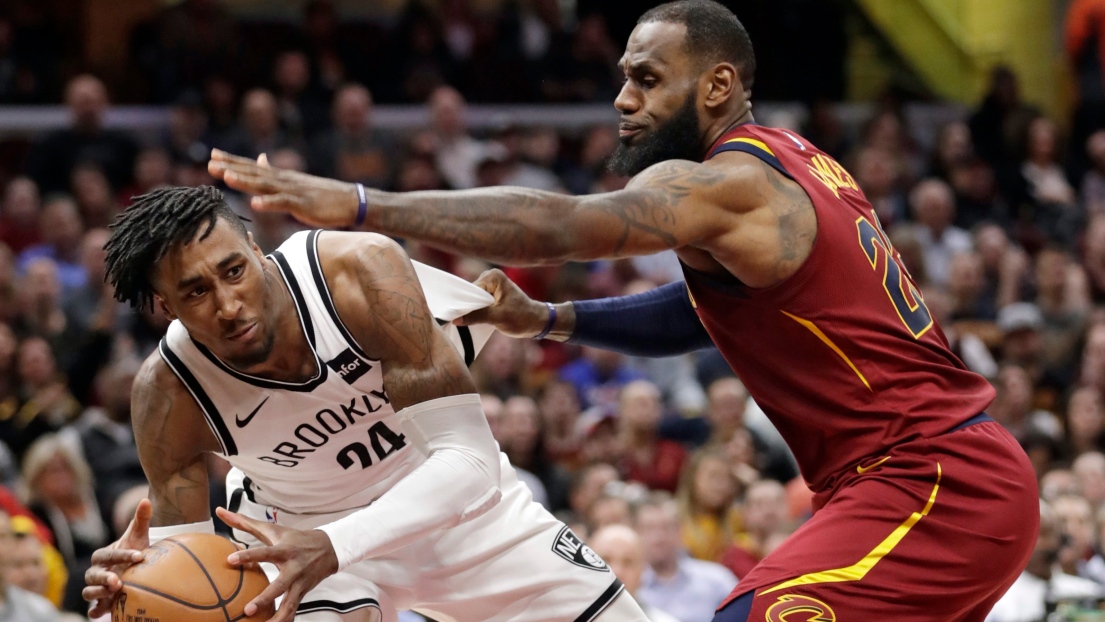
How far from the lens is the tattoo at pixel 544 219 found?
3.24 m

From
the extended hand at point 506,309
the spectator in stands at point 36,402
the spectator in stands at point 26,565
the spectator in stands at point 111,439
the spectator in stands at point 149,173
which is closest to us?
the extended hand at point 506,309

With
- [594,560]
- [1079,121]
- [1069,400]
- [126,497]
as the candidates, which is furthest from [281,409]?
[1079,121]

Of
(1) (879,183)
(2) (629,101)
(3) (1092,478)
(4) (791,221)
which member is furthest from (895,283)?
(1) (879,183)

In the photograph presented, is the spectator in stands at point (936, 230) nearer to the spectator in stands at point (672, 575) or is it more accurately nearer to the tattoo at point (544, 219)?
the spectator in stands at point (672, 575)

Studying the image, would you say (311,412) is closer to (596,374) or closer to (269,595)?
(269,595)

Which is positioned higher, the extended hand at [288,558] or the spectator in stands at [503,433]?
the extended hand at [288,558]

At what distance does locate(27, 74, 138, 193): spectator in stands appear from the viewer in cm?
1048

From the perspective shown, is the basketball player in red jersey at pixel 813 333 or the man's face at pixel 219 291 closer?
the basketball player in red jersey at pixel 813 333

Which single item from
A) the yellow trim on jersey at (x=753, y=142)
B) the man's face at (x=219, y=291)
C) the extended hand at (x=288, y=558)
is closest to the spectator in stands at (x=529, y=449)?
the man's face at (x=219, y=291)

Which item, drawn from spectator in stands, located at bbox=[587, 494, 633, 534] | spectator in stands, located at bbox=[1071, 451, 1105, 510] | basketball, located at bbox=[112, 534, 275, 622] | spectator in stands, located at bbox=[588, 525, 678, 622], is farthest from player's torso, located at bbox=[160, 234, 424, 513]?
spectator in stands, located at bbox=[1071, 451, 1105, 510]

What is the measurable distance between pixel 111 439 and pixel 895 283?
5.64 meters

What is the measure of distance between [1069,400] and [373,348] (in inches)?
271

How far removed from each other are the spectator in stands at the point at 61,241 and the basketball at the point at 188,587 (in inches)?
241

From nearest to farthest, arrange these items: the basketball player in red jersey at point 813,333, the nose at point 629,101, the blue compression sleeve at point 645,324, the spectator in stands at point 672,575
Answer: the basketball player in red jersey at point 813,333 → the nose at point 629,101 → the blue compression sleeve at point 645,324 → the spectator in stands at point 672,575
